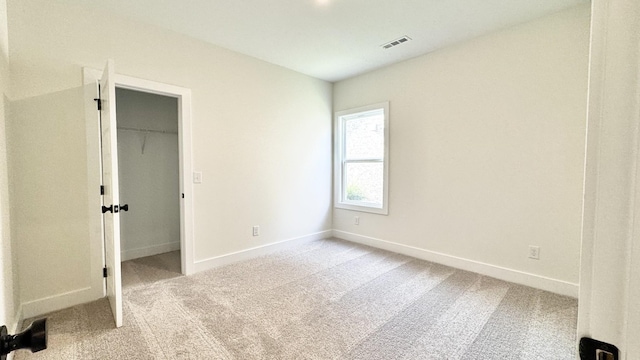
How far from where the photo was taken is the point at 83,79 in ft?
7.91

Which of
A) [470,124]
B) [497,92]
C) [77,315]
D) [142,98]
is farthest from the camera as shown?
[142,98]

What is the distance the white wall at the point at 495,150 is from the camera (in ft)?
8.20

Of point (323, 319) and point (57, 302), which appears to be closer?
point (323, 319)

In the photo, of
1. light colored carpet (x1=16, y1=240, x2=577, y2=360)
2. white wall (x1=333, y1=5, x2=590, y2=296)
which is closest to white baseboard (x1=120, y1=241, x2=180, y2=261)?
light colored carpet (x1=16, y1=240, x2=577, y2=360)

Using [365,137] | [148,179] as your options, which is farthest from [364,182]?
[148,179]

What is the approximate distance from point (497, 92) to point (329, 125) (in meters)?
2.34

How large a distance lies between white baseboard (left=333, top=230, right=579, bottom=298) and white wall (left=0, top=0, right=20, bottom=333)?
140 inches

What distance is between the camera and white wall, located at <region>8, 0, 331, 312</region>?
2.22 m

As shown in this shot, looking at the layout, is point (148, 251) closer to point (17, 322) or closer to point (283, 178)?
point (17, 322)

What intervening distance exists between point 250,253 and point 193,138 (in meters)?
1.58

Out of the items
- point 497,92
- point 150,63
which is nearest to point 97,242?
point 150,63

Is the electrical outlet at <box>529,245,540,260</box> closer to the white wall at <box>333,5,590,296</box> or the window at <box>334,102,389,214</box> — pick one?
the white wall at <box>333,5,590,296</box>

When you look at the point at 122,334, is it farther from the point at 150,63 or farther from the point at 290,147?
the point at 290,147

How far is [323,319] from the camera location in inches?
84.4
